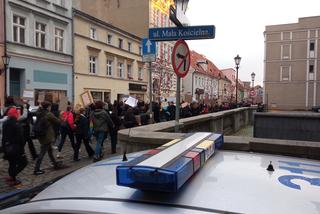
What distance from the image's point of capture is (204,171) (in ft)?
6.44

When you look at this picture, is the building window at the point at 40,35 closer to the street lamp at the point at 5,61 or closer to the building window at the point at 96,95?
the street lamp at the point at 5,61

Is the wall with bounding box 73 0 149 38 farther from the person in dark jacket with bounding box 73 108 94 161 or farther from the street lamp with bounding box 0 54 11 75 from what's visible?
the person in dark jacket with bounding box 73 108 94 161

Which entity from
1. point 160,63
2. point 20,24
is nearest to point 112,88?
point 160,63

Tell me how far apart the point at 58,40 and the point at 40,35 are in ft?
6.70

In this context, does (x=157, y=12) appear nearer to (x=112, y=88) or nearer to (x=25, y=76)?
(x=112, y=88)

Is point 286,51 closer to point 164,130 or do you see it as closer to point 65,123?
point 65,123

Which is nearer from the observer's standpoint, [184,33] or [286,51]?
[184,33]

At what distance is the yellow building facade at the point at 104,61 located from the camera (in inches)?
1212

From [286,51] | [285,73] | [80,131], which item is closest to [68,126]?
[80,131]

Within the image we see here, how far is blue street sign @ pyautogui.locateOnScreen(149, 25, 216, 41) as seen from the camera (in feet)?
19.9

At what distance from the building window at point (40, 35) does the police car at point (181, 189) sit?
26341mm

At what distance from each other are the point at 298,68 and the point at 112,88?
44.9 meters

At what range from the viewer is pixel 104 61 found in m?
34.7

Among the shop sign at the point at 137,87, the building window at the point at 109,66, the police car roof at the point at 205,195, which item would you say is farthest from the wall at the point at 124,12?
A: the police car roof at the point at 205,195
